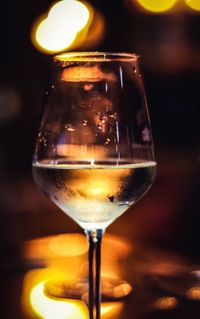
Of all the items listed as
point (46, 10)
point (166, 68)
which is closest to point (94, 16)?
point (46, 10)

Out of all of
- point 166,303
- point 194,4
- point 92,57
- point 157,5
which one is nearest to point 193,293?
point 166,303

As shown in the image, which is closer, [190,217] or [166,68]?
[190,217]

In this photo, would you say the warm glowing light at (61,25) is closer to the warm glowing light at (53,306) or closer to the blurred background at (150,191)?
the blurred background at (150,191)

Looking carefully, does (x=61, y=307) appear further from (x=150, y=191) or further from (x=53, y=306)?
(x=150, y=191)

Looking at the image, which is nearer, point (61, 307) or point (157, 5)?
point (61, 307)

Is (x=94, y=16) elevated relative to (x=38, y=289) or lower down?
elevated

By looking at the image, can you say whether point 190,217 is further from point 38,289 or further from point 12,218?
point 38,289

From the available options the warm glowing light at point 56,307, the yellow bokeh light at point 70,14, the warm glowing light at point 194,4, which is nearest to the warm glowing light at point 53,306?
the warm glowing light at point 56,307
